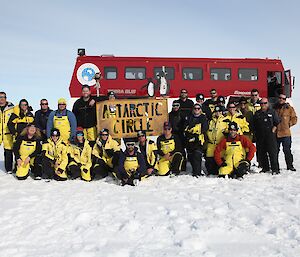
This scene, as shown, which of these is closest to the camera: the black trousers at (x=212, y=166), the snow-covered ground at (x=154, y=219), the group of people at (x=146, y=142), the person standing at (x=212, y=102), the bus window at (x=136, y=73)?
the snow-covered ground at (x=154, y=219)

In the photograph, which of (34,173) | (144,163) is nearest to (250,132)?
(144,163)

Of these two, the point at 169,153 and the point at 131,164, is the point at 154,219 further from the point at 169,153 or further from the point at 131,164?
the point at 169,153

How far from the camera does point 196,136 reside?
→ 23.0 ft

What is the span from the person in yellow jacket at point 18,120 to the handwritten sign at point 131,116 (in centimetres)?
184

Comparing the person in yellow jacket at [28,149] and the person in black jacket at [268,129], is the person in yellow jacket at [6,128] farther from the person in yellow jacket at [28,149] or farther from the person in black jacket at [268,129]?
the person in black jacket at [268,129]

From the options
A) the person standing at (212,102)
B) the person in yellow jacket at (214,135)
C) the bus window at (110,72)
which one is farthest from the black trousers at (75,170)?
the bus window at (110,72)

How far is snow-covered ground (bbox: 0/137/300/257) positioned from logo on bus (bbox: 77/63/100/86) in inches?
331

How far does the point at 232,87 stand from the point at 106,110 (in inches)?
403

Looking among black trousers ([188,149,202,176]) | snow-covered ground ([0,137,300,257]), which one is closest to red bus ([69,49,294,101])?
black trousers ([188,149,202,176])

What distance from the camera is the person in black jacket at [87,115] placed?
23.3 ft

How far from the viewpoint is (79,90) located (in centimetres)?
1395

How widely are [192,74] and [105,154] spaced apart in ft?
30.8

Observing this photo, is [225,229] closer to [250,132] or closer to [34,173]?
[250,132]

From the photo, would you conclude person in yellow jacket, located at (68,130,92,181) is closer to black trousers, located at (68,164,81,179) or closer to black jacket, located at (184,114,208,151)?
black trousers, located at (68,164,81,179)
